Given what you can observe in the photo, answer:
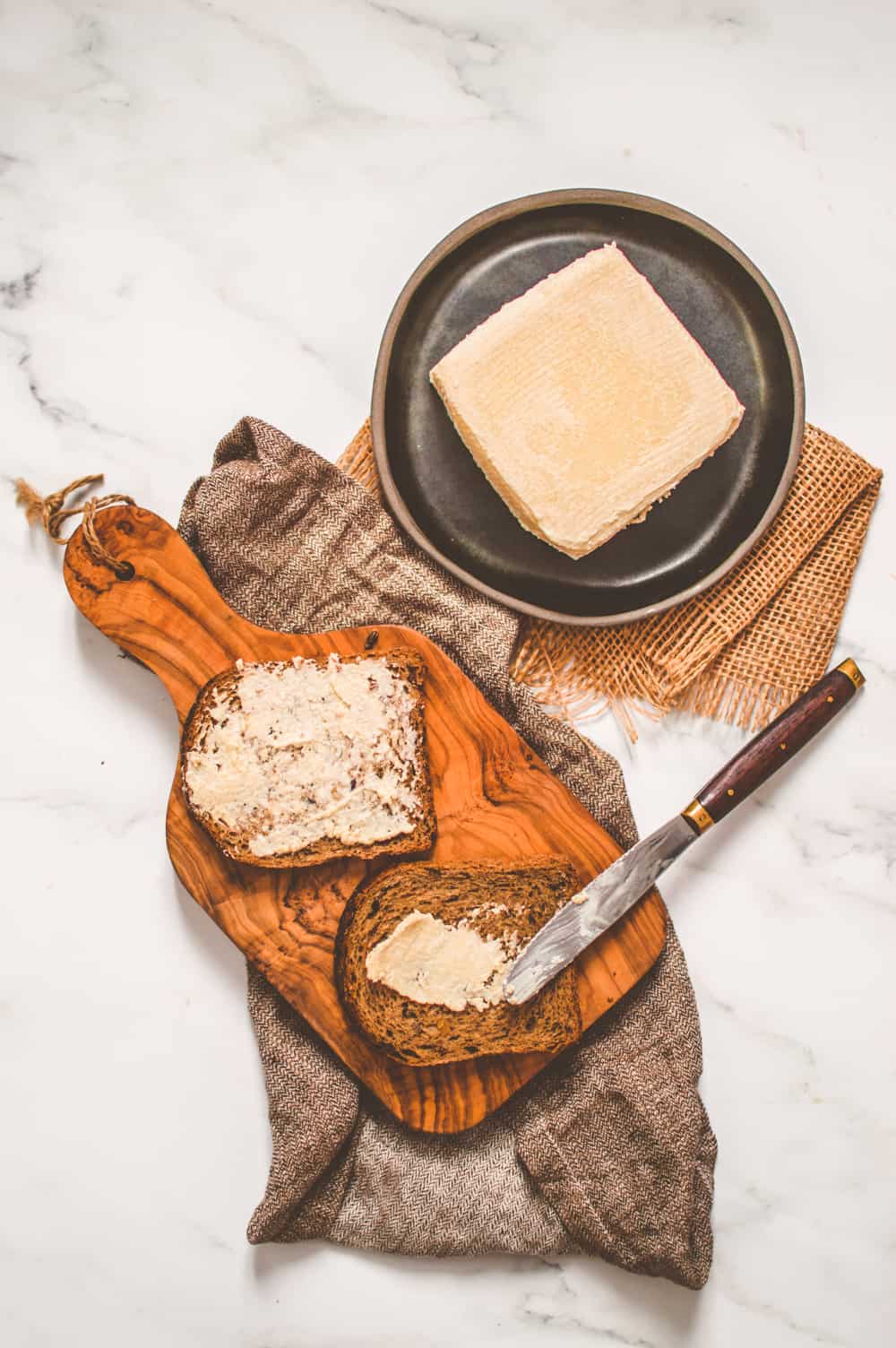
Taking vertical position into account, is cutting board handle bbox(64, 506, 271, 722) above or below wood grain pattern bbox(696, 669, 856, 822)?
below

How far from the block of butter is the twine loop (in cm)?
84

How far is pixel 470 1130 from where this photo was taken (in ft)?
8.00

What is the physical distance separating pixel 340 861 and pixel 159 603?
2.34ft

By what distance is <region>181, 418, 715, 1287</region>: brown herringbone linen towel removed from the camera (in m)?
2.38

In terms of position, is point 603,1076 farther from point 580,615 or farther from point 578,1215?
point 580,615

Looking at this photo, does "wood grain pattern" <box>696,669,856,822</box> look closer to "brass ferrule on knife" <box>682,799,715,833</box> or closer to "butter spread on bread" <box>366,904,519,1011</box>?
"brass ferrule on knife" <box>682,799,715,833</box>

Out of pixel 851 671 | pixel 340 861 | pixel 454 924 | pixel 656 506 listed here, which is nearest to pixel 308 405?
pixel 656 506

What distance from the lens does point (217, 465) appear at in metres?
2.50

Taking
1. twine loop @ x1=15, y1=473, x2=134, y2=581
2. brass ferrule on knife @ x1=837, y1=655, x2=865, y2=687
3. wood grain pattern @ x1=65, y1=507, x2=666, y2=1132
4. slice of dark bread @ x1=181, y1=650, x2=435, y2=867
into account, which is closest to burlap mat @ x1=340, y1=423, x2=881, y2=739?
brass ferrule on knife @ x1=837, y1=655, x2=865, y2=687

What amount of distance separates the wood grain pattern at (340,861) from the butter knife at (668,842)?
0.26 feet

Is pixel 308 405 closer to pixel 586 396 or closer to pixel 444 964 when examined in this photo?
pixel 586 396

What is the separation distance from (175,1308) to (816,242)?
9.94 feet

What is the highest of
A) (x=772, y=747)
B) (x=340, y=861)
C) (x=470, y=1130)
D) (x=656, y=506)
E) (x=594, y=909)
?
(x=656, y=506)

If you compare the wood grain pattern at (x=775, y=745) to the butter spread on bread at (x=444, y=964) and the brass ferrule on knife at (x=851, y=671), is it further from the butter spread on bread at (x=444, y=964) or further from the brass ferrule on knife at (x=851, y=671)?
the butter spread on bread at (x=444, y=964)
